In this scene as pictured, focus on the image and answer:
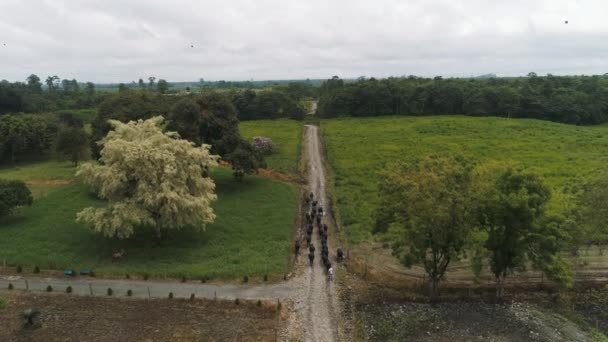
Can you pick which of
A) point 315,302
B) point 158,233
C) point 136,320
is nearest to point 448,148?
point 315,302

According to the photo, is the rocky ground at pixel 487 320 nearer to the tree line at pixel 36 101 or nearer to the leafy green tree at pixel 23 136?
the leafy green tree at pixel 23 136

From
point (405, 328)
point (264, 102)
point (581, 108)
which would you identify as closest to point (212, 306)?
point (405, 328)

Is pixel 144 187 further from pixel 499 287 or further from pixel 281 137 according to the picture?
pixel 281 137

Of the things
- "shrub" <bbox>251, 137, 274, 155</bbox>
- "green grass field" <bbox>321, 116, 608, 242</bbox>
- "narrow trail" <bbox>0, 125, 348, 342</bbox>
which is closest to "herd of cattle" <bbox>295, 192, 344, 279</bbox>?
"narrow trail" <bbox>0, 125, 348, 342</bbox>

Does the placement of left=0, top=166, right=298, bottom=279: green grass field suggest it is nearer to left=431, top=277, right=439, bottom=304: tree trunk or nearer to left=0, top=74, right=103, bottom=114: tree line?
left=431, top=277, right=439, bottom=304: tree trunk

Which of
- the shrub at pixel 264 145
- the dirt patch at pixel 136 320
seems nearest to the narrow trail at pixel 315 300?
the dirt patch at pixel 136 320

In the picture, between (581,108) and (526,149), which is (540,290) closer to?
(526,149)
